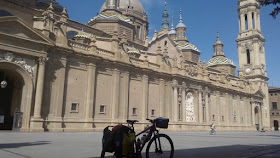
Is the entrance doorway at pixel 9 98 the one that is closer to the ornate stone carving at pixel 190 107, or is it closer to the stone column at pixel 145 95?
the stone column at pixel 145 95

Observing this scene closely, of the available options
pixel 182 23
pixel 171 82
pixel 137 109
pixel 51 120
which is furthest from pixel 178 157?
pixel 182 23

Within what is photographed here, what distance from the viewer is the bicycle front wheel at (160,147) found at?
706cm

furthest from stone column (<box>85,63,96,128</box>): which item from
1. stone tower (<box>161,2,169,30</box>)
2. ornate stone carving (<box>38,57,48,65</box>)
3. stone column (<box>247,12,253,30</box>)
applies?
stone tower (<box>161,2,169,30</box>)

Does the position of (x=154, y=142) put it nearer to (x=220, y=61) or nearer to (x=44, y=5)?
(x=44, y=5)

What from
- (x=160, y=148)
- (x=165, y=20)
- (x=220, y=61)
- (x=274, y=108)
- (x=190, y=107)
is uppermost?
(x=165, y=20)

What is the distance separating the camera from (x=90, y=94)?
89.2 ft

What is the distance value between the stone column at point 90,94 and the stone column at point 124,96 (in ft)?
13.9

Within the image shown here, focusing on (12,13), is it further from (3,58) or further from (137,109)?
(137,109)

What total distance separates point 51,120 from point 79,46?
27.9ft

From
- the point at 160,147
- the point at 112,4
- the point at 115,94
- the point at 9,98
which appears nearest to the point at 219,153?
the point at 160,147

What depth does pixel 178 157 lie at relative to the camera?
8117mm

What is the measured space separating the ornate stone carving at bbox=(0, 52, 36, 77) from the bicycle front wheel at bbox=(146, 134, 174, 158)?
18.7 meters

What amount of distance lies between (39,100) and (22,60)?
12.6ft

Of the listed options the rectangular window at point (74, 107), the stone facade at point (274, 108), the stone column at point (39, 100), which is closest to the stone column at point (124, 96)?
the rectangular window at point (74, 107)
